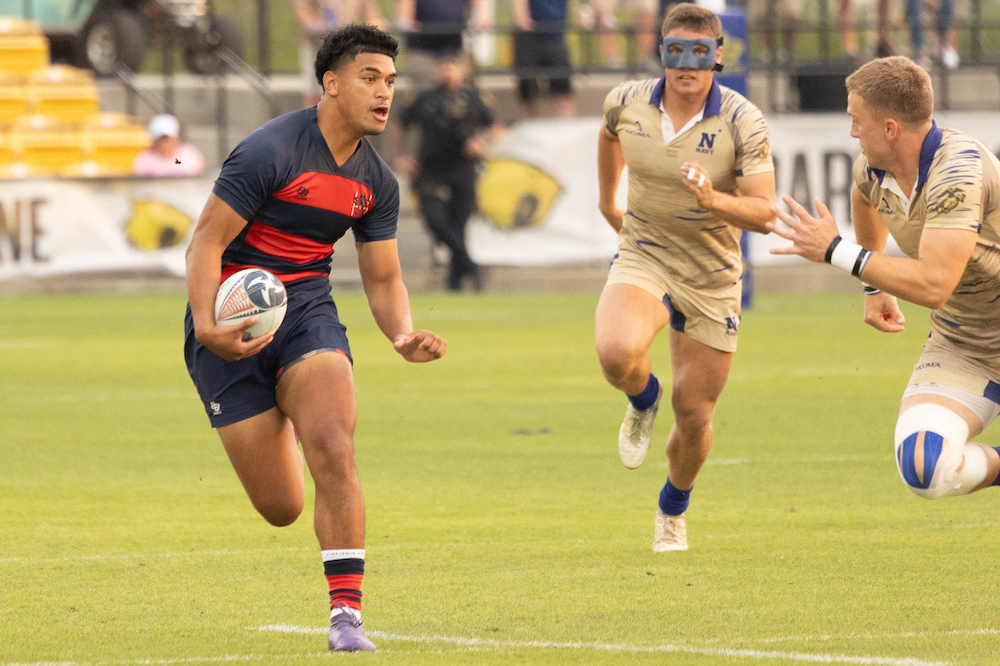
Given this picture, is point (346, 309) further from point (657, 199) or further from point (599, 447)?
point (657, 199)

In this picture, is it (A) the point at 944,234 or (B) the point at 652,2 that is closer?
(A) the point at 944,234

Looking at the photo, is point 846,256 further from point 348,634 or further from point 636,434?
point 636,434

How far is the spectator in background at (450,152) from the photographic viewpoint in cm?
2098

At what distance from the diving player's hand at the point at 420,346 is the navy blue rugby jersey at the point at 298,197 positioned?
0.51 meters

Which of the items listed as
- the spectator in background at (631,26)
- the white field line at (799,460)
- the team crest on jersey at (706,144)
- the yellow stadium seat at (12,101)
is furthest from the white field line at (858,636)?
the yellow stadium seat at (12,101)

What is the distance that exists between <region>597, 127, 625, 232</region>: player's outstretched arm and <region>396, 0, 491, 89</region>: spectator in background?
15.3m

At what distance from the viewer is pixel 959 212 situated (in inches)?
229

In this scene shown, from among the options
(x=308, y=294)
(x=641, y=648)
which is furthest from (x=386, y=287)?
(x=641, y=648)

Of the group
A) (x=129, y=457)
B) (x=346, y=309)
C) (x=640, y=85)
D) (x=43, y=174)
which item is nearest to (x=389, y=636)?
(x=640, y=85)

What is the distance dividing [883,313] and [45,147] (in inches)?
740

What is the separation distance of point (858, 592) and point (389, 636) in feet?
6.28

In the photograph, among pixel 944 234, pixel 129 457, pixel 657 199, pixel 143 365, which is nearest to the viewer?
pixel 944 234

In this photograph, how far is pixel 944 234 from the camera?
579 centimetres

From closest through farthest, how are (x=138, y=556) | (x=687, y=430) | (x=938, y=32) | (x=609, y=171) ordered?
(x=138, y=556), (x=687, y=430), (x=609, y=171), (x=938, y=32)
